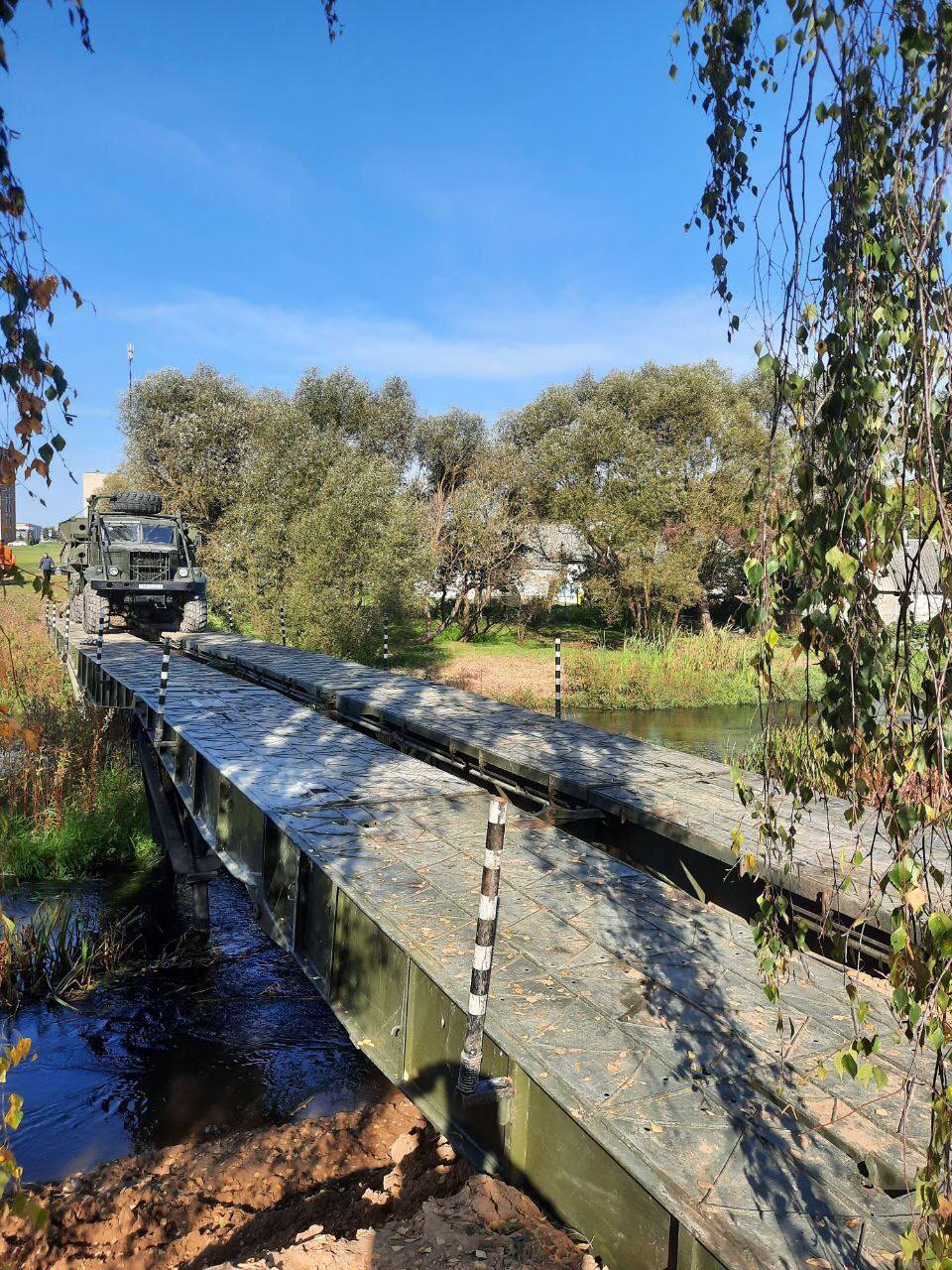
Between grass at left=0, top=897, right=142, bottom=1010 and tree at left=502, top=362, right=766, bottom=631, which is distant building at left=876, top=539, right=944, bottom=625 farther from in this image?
tree at left=502, top=362, right=766, bottom=631

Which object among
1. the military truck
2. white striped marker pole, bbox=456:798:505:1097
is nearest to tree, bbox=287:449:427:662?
the military truck

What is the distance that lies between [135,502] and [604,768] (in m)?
15.5

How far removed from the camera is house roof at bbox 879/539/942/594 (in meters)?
1.64

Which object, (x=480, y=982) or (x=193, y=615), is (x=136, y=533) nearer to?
(x=193, y=615)

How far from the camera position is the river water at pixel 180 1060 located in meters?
5.79

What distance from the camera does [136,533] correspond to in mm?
19453

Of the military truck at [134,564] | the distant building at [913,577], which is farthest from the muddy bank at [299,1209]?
the military truck at [134,564]

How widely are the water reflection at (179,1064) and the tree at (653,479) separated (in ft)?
66.0

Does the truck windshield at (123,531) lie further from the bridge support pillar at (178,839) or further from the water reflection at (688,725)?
the water reflection at (688,725)

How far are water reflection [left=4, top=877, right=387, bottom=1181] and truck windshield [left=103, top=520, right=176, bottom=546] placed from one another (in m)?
12.9

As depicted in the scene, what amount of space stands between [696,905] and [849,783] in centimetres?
327

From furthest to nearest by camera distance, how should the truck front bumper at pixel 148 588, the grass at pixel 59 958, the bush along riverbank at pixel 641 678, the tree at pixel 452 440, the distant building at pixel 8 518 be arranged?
the tree at pixel 452 440
the bush along riverbank at pixel 641 678
the truck front bumper at pixel 148 588
the grass at pixel 59 958
the distant building at pixel 8 518

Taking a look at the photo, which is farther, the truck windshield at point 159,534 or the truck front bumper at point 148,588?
the truck windshield at point 159,534

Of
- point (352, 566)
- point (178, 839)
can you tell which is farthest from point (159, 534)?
point (178, 839)
